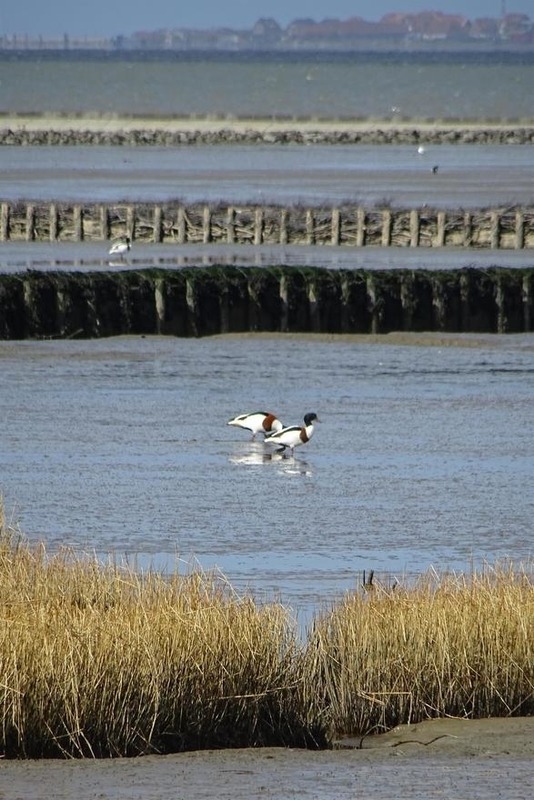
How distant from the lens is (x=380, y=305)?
34.3 m

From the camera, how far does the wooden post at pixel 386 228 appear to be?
5053 centimetres

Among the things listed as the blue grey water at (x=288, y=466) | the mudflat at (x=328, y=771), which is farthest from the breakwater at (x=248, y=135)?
the mudflat at (x=328, y=771)

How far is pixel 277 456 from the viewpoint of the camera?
22750mm

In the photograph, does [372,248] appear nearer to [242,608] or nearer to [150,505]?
[150,505]

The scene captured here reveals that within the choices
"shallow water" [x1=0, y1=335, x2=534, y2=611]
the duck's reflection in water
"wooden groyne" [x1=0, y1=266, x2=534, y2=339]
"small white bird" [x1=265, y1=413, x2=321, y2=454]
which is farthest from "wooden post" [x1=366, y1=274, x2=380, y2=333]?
"small white bird" [x1=265, y1=413, x2=321, y2=454]

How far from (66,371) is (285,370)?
11.9 feet

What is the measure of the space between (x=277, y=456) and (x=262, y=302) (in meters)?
11.8

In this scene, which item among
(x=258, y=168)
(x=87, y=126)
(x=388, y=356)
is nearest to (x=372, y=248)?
(x=388, y=356)

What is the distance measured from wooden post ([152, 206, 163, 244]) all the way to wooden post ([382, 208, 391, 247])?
6.49 meters

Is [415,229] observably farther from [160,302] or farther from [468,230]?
[160,302]

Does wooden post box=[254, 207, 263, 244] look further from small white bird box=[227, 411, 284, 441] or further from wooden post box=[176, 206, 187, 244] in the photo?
small white bird box=[227, 411, 284, 441]

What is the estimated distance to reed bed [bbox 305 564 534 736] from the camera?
37.4ft

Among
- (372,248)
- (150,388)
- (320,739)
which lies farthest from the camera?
(372,248)

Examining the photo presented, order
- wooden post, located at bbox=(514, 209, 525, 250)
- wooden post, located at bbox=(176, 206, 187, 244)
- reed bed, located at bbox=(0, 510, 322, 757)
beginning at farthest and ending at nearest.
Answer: wooden post, located at bbox=(176, 206, 187, 244), wooden post, located at bbox=(514, 209, 525, 250), reed bed, located at bbox=(0, 510, 322, 757)
